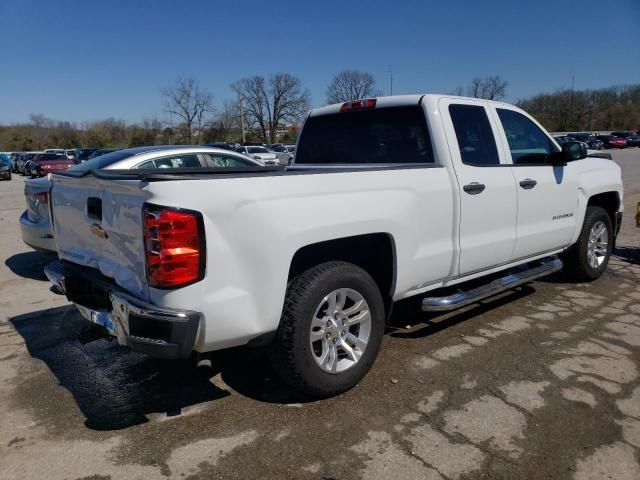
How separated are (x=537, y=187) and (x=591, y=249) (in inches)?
69.1

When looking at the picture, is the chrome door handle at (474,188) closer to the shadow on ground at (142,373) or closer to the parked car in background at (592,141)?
the shadow on ground at (142,373)

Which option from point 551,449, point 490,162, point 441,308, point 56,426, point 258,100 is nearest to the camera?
point 551,449

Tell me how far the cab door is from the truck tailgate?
3.23 meters

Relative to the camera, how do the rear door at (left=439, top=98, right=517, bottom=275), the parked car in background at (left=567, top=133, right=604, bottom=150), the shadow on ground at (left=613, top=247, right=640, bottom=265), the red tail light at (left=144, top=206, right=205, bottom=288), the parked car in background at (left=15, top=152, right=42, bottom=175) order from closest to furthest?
the red tail light at (left=144, top=206, right=205, bottom=288), the rear door at (left=439, top=98, right=517, bottom=275), the shadow on ground at (left=613, top=247, right=640, bottom=265), the parked car in background at (left=15, top=152, right=42, bottom=175), the parked car in background at (left=567, top=133, right=604, bottom=150)

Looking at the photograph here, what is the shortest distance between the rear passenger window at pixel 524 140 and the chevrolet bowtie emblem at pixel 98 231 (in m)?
3.48

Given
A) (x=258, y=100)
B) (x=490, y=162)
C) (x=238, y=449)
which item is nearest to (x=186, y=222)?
(x=238, y=449)

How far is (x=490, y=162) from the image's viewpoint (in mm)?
4367

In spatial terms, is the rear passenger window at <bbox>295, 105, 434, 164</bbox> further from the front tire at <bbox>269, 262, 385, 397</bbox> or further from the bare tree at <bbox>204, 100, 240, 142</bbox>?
the bare tree at <bbox>204, 100, 240, 142</bbox>

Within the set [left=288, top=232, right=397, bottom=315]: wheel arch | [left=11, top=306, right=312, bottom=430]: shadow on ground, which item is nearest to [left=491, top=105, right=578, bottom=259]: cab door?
[left=288, top=232, right=397, bottom=315]: wheel arch

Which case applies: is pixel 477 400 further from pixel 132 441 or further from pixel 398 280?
pixel 132 441

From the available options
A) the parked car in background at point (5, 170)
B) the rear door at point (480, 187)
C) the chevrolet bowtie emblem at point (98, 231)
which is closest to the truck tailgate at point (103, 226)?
the chevrolet bowtie emblem at point (98, 231)

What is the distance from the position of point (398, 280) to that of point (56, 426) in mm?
2389

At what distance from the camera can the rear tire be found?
5.66 meters

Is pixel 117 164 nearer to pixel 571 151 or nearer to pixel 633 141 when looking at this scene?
pixel 571 151
